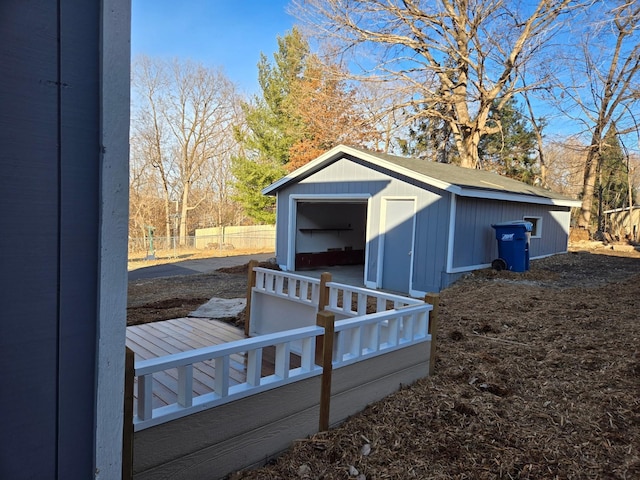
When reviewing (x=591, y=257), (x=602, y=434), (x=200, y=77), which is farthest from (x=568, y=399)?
(x=200, y=77)

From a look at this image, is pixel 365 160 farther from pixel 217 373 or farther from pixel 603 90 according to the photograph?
pixel 603 90

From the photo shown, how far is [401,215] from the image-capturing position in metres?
8.68

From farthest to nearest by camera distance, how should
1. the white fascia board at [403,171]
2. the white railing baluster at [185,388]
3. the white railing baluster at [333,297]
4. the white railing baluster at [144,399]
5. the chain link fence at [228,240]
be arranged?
the chain link fence at [228,240], the white fascia board at [403,171], the white railing baluster at [333,297], the white railing baluster at [185,388], the white railing baluster at [144,399]

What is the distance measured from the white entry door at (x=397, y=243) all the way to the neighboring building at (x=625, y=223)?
1967 centimetres

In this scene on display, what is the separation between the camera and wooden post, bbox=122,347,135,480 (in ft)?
5.13

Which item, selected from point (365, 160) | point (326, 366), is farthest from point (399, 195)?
point (326, 366)

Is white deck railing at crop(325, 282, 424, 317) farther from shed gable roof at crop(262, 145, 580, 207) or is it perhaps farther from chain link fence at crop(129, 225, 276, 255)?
chain link fence at crop(129, 225, 276, 255)

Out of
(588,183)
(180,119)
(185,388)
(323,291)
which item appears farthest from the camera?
(180,119)

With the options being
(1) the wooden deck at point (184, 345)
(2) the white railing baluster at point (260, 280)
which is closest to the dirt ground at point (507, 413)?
(1) the wooden deck at point (184, 345)

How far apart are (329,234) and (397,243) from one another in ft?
11.8

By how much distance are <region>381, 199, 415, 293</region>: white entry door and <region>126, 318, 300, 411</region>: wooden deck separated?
15.4 feet

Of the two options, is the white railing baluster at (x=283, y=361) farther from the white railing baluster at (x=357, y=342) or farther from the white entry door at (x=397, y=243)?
the white entry door at (x=397, y=243)

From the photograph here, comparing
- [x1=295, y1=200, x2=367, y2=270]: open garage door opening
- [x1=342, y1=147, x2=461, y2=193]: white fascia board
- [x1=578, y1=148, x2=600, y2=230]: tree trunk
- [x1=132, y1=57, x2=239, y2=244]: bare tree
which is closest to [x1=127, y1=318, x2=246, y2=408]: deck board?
[x1=342, y1=147, x2=461, y2=193]: white fascia board

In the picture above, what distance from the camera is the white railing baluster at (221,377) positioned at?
1948 mm
